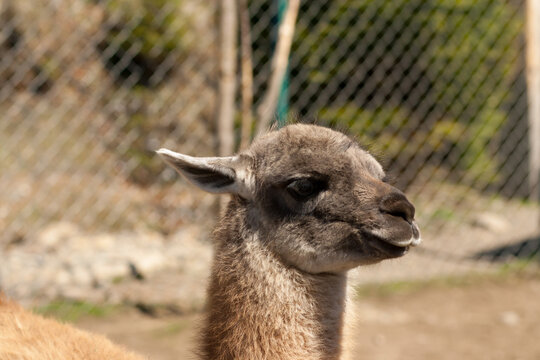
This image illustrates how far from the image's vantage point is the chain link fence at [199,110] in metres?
7.18

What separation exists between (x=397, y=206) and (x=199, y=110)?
20.3 ft

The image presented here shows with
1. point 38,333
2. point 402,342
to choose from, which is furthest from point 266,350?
point 402,342

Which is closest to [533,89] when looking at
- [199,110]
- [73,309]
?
[199,110]

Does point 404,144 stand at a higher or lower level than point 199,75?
higher

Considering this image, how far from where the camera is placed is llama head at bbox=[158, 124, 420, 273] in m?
2.69

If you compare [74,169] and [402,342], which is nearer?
[402,342]

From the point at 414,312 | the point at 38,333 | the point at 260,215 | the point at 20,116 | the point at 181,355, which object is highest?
the point at 260,215

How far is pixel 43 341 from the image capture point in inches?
104

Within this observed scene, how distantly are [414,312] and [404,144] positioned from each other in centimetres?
291

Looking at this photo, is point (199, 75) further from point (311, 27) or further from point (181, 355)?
point (181, 355)

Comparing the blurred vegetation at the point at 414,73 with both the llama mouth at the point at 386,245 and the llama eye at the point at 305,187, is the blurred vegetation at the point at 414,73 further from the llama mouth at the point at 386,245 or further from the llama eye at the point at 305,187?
the llama mouth at the point at 386,245

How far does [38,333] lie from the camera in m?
2.73

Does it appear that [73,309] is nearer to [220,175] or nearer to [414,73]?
[220,175]

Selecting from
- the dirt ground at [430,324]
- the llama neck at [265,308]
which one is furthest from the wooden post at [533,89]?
the llama neck at [265,308]
